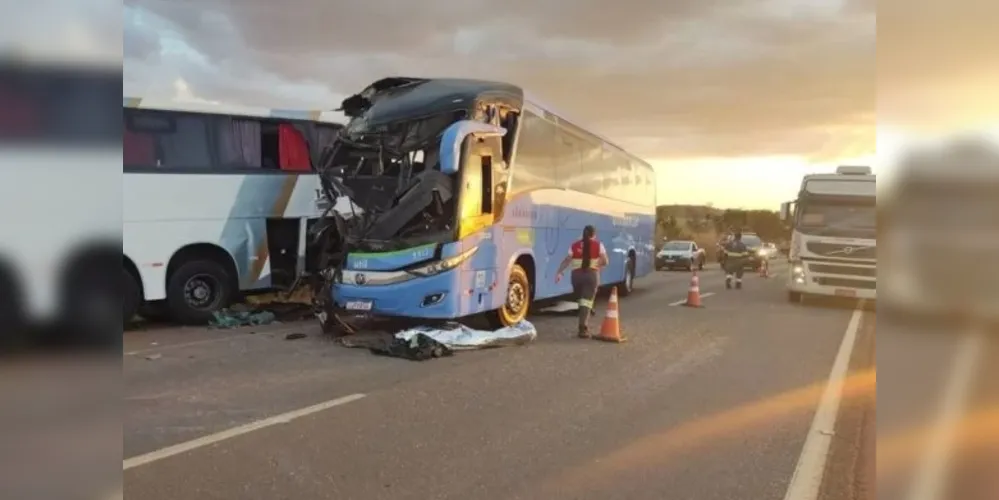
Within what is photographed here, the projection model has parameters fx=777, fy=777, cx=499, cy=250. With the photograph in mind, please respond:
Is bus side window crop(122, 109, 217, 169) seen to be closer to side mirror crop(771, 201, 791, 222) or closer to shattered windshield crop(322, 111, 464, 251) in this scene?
shattered windshield crop(322, 111, 464, 251)

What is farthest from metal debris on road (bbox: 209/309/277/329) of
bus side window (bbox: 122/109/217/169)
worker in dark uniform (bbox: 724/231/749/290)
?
worker in dark uniform (bbox: 724/231/749/290)

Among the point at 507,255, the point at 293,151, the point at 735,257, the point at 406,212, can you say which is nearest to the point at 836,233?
the point at 735,257

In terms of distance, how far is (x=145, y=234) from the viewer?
7.17 m

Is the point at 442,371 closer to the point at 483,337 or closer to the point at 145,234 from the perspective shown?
the point at 483,337

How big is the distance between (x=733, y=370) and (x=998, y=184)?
4503 millimetres

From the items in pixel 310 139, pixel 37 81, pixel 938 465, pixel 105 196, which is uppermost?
pixel 310 139

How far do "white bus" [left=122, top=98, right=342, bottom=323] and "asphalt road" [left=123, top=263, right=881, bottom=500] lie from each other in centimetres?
153

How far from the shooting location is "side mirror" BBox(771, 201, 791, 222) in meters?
2.85

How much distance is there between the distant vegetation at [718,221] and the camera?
3.07 meters

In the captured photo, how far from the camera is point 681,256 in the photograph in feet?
21.7

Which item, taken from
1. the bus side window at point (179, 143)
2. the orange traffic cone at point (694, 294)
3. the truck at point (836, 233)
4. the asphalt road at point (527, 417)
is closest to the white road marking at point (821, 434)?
the asphalt road at point (527, 417)

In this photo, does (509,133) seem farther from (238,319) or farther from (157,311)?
(157,311)

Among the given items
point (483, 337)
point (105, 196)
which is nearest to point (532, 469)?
point (105, 196)

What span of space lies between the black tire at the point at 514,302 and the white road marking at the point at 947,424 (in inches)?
256
